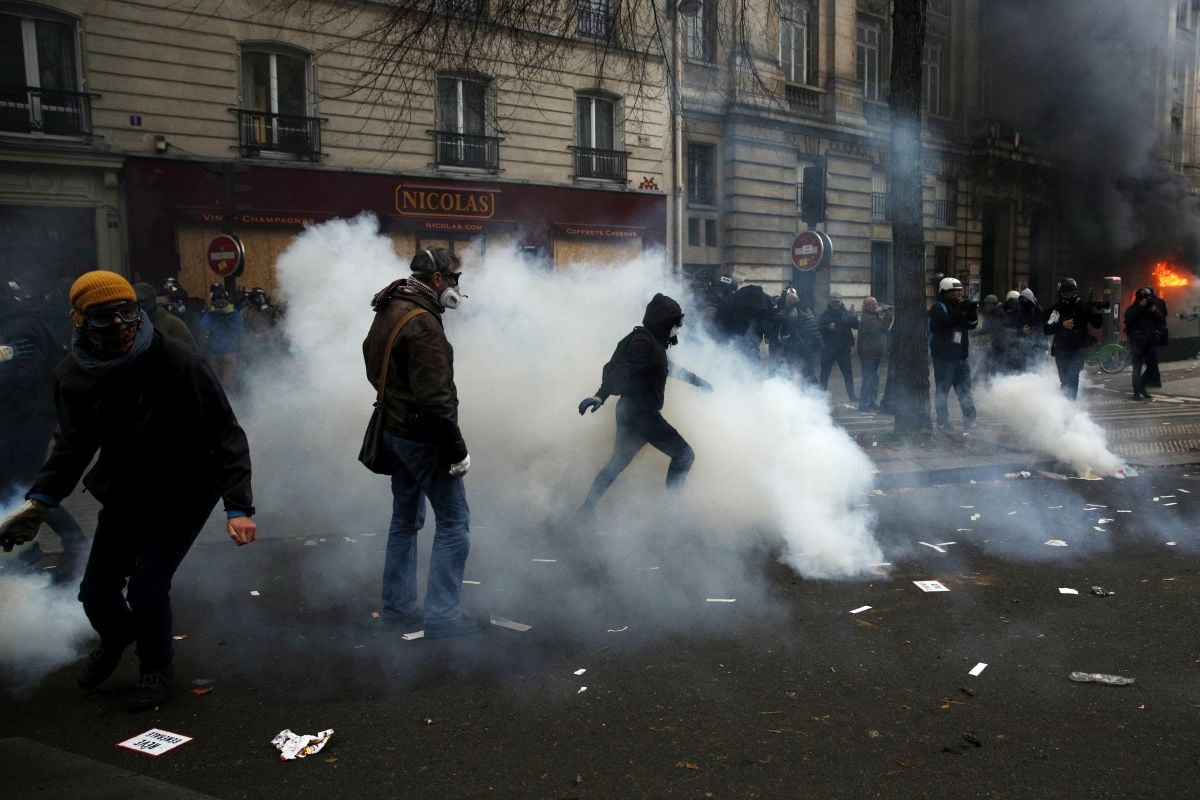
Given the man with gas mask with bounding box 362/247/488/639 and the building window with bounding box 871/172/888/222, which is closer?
the man with gas mask with bounding box 362/247/488/639

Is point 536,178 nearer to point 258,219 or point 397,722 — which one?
point 258,219

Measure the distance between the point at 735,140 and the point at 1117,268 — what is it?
48.1 feet

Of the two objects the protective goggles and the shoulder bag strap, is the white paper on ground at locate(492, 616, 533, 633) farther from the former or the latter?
the protective goggles

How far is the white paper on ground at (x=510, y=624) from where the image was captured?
4.11 metres

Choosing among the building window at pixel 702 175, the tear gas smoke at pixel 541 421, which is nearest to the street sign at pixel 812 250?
the tear gas smoke at pixel 541 421

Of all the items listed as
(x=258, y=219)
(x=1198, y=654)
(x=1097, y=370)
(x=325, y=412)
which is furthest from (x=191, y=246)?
(x=1097, y=370)

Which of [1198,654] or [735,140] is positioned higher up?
[735,140]

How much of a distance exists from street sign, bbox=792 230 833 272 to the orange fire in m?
20.2

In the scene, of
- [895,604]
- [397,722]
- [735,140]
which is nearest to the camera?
[397,722]

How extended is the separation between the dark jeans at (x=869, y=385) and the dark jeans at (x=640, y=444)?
640 centimetres

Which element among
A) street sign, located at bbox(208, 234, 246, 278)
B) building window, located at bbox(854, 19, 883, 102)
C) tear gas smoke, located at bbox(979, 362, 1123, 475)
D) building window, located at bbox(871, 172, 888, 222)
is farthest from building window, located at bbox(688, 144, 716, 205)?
tear gas smoke, located at bbox(979, 362, 1123, 475)

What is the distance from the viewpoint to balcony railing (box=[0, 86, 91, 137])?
42.2 ft

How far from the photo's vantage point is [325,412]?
21.9ft

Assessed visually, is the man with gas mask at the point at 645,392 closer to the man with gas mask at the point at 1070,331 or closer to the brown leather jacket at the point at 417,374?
the brown leather jacket at the point at 417,374
